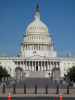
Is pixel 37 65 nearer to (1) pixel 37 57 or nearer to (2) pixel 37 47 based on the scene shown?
(1) pixel 37 57

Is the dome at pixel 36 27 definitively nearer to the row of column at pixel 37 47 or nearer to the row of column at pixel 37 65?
the row of column at pixel 37 47

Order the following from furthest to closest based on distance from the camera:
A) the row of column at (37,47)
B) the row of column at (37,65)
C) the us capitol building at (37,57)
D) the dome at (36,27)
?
the dome at (36,27)
the row of column at (37,47)
the row of column at (37,65)
the us capitol building at (37,57)

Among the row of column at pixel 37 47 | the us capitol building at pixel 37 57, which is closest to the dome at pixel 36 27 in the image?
the us capitol building at pixel 37 57

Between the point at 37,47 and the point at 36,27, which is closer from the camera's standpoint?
the point at 37,47

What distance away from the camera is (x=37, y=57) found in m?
177

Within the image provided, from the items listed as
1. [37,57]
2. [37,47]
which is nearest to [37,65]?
[37,57]

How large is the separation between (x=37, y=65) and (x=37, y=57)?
12.7 ft

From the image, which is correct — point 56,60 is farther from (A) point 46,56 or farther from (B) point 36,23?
(B) point 36,23

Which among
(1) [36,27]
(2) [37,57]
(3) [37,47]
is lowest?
(2) [37,57]

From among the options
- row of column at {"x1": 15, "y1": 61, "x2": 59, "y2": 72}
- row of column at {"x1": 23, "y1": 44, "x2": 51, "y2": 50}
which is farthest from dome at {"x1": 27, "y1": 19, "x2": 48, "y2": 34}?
row of column at {"x1": 15, "y1": 61, "x2": 59, "y2": 72}

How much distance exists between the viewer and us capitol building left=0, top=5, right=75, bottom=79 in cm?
17088

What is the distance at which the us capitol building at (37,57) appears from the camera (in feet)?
561

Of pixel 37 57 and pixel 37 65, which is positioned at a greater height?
pixel 37 57

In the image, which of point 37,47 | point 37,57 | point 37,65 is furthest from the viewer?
point 37,47
